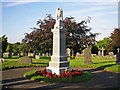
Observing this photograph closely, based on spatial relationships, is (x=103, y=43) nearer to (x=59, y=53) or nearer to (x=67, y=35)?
(x=67, y=35)

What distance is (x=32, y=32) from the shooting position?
25156mm

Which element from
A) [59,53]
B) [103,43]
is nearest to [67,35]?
[59,53]

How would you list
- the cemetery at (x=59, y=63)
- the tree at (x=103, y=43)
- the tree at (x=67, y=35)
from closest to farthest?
the cemetery at (x=59, y=63) < the tree at (x=67, y=35) < the tree at (x=103, y=43)

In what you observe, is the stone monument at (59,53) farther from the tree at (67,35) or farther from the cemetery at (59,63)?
the tree at (67,35)

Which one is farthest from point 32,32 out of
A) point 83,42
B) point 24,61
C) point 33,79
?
point 33,79

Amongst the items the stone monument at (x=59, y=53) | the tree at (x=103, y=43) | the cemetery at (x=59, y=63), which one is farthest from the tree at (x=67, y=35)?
the tree at (x=103, y=43)

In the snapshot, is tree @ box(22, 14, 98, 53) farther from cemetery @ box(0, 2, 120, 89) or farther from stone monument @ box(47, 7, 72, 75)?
stone monument @ box(47, 7, 72, 75)

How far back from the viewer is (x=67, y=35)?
2350 centimetres

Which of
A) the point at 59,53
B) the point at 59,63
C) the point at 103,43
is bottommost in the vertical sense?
the point at 59,63

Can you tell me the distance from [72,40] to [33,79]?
1452cm

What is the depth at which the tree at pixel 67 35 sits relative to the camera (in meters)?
22.6

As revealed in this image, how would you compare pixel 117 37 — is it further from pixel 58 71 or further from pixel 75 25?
pixel 58 71

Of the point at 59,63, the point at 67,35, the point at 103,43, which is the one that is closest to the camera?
the point at 59,63

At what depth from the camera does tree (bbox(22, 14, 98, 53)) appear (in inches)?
889
